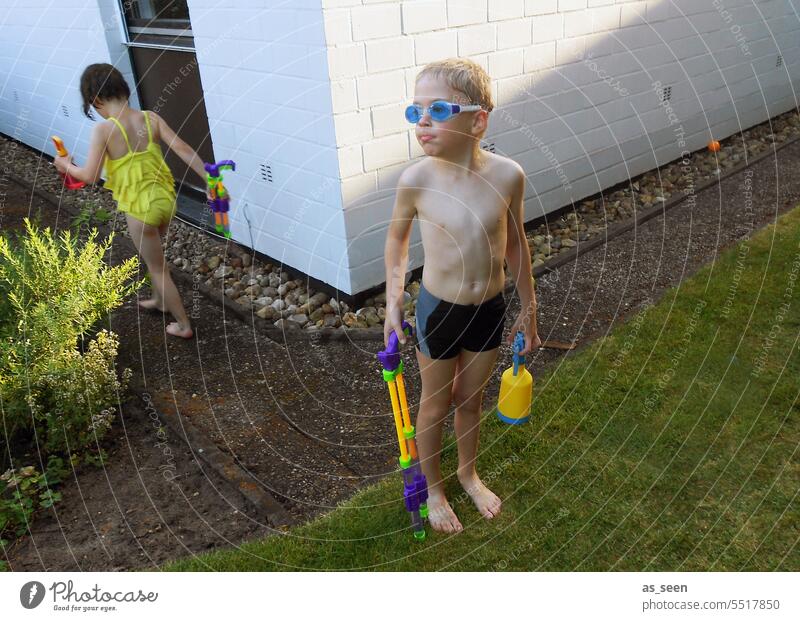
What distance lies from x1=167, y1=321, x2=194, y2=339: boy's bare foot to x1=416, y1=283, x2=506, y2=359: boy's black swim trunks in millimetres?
2466

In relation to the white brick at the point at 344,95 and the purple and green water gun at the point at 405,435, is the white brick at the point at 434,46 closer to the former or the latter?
the white brick at the point at 344,95

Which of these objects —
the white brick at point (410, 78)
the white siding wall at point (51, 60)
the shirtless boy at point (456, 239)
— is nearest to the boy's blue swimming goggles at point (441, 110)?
the shirtless boy at point (456, 239)

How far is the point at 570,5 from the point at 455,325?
4.15 m

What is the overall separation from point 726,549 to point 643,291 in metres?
2.41

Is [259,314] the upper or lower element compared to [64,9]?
lower

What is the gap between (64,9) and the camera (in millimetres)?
7324

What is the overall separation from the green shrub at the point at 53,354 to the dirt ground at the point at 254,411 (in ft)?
0.73

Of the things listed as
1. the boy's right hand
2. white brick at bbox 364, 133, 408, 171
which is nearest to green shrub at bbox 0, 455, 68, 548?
the boy's right hand

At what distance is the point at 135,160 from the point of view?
4.25 m

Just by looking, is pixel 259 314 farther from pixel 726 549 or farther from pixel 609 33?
pixel 609 33

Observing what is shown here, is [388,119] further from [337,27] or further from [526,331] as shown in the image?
[526,331]

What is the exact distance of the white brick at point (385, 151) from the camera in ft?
15.1
